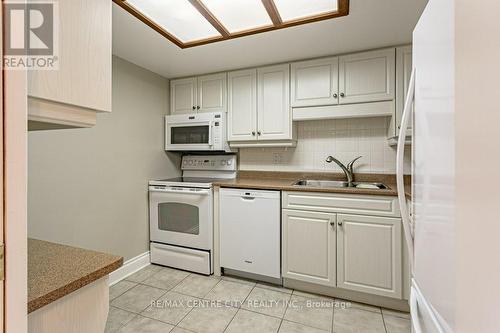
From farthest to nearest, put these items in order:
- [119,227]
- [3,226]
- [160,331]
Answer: [119,227] < [160,331] < [3,226]

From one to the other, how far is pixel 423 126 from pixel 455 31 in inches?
12.3

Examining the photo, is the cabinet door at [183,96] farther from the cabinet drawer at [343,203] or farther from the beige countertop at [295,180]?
the cabinet drawer at [343,203]

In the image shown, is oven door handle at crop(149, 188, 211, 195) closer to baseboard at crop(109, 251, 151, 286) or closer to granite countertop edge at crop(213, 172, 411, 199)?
granite countertop edge at crop(213, 172, 411, 199)

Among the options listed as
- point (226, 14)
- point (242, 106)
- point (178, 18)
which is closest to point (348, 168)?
point (242, 106)

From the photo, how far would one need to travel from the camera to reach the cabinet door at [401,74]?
6.89 feet

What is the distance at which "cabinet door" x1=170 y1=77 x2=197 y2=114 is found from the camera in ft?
9.59

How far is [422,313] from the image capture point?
0.82 meters

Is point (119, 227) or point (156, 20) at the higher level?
point (156, 20)

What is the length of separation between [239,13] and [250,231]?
5.84ft

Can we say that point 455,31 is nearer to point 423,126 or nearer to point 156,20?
point 423,126

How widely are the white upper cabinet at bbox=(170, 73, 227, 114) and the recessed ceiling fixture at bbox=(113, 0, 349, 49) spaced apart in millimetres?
814

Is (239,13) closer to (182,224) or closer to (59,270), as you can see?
(59,270)

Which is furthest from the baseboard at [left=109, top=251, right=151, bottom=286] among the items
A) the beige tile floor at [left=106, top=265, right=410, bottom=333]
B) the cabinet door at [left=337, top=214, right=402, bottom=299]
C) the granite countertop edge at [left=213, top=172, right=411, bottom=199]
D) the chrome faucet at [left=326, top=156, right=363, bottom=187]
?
the chrome faucet at [left=326, top=156, right=363, bottom=187]

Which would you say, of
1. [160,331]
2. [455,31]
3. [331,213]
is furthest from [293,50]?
[160,331]
